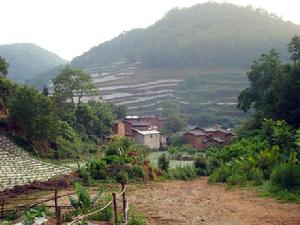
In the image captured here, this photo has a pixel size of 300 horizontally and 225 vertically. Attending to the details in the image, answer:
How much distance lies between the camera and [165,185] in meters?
18.8

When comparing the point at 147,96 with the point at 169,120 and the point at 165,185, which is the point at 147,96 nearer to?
the point at 169,120

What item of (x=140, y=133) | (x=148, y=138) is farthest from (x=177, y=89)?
(x=148, y=138)

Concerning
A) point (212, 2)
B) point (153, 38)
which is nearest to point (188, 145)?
point (153, 38)

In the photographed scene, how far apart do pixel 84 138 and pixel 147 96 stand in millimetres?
42469

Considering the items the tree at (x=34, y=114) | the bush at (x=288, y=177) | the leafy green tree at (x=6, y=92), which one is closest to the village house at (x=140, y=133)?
the leafy green tree at (x=6, y=92)

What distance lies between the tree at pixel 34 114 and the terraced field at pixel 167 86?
3846 centimetres

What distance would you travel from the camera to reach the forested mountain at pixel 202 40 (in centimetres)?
9438

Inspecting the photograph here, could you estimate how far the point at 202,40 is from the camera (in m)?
99.1

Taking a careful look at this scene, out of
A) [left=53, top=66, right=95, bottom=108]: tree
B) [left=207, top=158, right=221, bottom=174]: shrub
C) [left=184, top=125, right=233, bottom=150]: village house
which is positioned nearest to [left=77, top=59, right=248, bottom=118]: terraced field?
[left=184, top=125, right=233, bottom=150]: village house

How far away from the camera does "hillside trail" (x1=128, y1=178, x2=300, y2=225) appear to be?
417 inches

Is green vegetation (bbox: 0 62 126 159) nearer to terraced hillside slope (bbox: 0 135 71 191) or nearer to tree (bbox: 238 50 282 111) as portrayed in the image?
terraced hillside slope (bbox: 0 135 71 191)

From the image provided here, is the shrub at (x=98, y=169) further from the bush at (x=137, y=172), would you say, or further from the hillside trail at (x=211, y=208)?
the hillside trail at (x=211, y=208)

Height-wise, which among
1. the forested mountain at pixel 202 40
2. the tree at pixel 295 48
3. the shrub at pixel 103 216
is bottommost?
the shrub at pixel 103 216

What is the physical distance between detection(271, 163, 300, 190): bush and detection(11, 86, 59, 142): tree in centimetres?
1639
